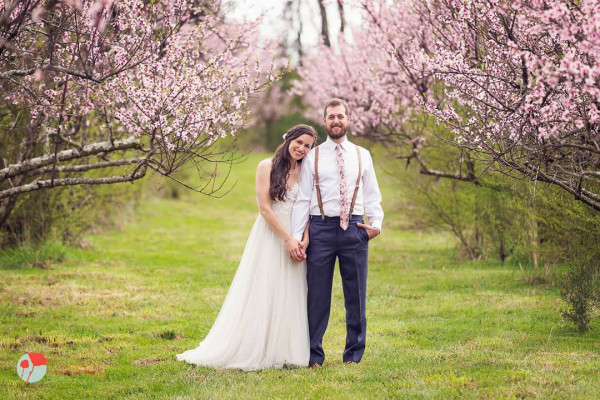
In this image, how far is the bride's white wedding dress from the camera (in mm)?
5305

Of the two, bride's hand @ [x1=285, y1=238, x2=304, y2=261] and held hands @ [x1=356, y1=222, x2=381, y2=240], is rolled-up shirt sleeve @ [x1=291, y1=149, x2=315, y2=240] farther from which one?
held hands @ [x1=356, y1=222, x2=381, y2=240]

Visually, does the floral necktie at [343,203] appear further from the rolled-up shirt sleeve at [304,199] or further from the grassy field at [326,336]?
the grassy field at [326,336]

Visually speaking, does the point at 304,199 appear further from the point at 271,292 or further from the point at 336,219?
the point at 271,292

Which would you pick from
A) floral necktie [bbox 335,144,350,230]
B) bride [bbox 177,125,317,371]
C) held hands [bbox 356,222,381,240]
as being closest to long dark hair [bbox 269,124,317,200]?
bride [bbox 177,125,317,371]

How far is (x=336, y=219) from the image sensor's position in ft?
16.9

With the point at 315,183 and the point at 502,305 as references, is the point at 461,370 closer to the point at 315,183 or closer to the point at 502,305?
the point at 315,183

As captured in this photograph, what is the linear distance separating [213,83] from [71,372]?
2982mm

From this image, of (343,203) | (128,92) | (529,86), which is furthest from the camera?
(128,92)

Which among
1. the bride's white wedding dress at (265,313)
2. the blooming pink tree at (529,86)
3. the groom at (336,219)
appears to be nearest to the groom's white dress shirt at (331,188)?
the groom at (336,219)

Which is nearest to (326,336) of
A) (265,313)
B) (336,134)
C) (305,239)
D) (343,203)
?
(265,313)

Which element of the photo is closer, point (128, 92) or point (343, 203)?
point (343, 203)

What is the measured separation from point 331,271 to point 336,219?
16.6 inches

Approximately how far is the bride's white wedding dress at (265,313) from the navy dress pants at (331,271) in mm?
119

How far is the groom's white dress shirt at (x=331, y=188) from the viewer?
5.16 metres
